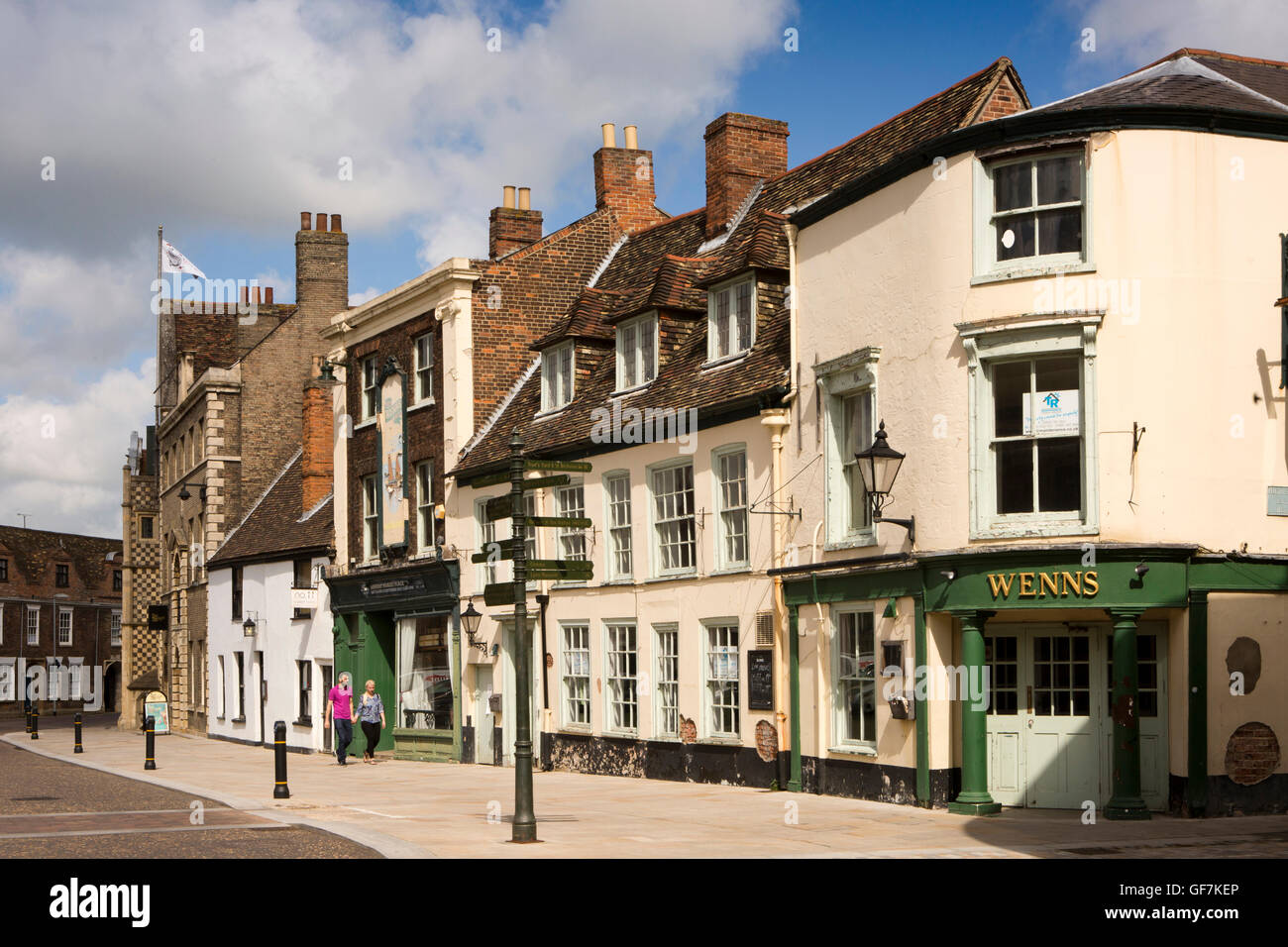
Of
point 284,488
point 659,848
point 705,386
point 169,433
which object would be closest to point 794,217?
point 705,386

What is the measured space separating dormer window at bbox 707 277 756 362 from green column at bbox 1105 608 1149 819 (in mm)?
8207

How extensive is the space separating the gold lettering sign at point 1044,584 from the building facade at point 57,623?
231ft

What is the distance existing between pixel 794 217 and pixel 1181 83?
5478mm

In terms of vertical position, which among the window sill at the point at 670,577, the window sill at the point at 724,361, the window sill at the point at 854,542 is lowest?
the window sill at the point at 670,577

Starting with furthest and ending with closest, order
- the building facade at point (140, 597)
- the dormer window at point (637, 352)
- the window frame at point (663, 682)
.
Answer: the building facade at point (140, 597) < the dormer window at point (637, 352) < the window frame at point (663, 682)

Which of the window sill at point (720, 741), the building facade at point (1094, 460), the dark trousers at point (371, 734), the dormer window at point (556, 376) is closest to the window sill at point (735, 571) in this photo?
the window sill at point (720, 741)

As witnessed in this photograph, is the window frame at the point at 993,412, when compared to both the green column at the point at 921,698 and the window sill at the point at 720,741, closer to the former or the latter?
the green column at the point at 921,698

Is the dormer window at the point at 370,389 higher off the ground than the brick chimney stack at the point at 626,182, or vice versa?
the brick chimney stack at the point at 626,182

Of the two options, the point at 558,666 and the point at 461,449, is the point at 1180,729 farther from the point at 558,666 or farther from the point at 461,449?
the point at 461,449

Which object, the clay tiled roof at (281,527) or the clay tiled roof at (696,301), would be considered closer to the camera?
the clay tiled roof at (696,301)

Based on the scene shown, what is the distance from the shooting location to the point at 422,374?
32344 millimetres

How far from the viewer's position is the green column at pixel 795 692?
2105cm

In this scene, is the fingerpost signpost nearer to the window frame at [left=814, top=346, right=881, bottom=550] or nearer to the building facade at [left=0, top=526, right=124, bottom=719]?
the window frame at [left=814, top=346, right=881, bottom=550]

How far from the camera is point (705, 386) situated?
2338 centimetres
